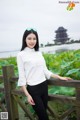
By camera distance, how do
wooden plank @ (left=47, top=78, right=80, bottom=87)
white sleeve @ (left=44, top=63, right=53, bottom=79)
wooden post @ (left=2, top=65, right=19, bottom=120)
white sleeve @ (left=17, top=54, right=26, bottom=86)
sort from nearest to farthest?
wooden plank @ (left=47, top=78, right=80, bottom=87) < white sleeve @ (left=17, top=54, right=26, bottom=86) < white sleeve @ (left=44, top=63, right=53, bottom=79) < wooden post @ (left=2, top=65, right=19, bottom=120)

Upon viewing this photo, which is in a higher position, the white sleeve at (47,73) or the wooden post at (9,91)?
the white sleeve at (47,73)

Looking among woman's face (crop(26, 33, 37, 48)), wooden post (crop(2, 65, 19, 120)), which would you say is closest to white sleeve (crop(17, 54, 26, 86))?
woman's face (crop(26, 33, 37, 48))

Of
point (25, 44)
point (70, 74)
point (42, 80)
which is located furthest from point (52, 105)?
point (25, 44)

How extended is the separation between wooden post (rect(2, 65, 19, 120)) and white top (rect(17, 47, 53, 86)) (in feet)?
2.68

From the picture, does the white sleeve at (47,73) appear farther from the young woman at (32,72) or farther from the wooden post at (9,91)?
the wooden post at (9,91)

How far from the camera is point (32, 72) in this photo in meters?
2.71

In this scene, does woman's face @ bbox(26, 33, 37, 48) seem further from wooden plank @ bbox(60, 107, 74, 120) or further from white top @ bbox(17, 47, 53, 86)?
wooden plank @ bbox(60, 107, 74, 120)

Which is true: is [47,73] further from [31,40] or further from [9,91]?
[9,91]

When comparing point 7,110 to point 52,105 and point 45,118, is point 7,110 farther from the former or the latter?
point 45,118

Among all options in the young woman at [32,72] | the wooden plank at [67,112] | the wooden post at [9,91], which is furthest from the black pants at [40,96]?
the wooden post at [9,91]

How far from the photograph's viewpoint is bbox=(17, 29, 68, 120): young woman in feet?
8.86

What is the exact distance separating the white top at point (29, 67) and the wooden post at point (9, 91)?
82cm

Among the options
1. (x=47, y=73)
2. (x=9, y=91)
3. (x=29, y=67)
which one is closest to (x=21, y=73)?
(x=29, y=67)

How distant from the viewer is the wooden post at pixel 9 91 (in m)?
3.54
